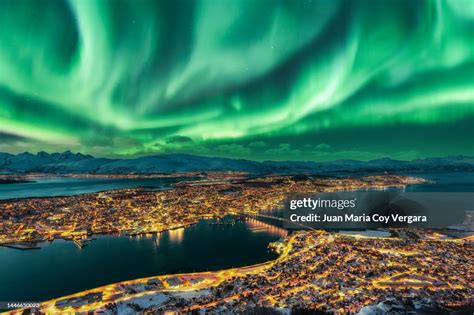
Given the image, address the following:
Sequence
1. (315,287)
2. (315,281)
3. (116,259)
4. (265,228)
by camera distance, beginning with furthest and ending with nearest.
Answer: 1. (265,228)
2. (116,259)
3. (315,281)
4. (315,287)

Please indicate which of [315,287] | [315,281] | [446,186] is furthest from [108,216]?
[446,186]

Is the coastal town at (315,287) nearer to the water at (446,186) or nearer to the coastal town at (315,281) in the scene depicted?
the coastal town at (315,281)

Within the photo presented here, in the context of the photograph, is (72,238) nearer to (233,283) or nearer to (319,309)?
(233,283)

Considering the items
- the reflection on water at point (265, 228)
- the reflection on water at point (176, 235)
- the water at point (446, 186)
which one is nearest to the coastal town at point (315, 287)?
the reflection on water at point (265, 228)

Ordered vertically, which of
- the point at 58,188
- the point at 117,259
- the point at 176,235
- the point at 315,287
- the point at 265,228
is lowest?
the point at 117,259

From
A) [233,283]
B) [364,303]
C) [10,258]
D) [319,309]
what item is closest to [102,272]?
[10,258]

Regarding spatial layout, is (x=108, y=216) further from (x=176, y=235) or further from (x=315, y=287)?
(x=315, y=287)

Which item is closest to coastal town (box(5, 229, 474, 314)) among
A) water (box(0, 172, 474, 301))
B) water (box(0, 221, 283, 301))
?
water (box(0, 221, 283, 301))

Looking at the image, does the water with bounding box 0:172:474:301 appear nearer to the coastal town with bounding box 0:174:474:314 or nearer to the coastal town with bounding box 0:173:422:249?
the coastal town with bounding box 0:174:474:314

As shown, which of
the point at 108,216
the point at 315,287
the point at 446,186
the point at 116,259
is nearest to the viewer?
the point at 315,287
